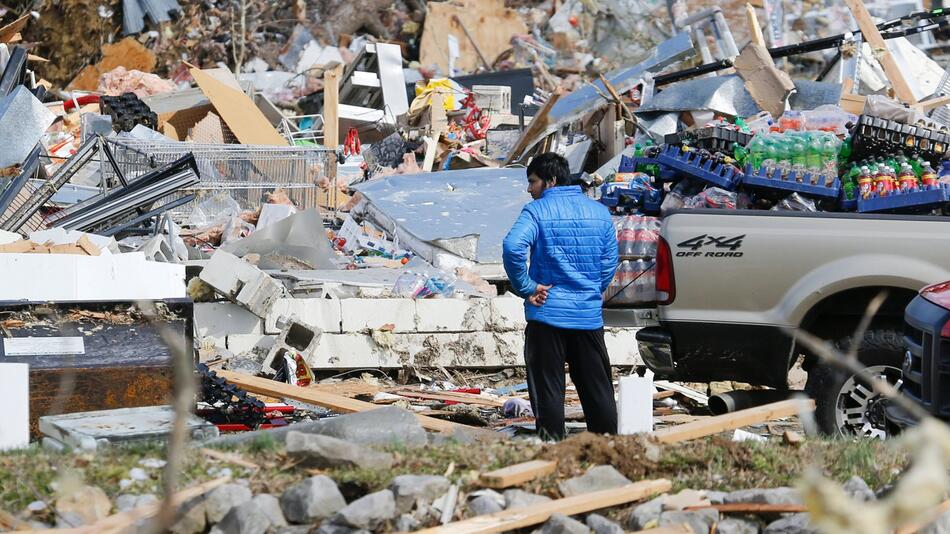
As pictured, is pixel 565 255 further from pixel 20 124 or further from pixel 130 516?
pixel 20 124

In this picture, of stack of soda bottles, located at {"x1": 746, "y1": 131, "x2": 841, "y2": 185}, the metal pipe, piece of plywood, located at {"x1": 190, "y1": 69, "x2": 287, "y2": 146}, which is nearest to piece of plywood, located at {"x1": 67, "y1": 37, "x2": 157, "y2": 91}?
piece of plywood, located at {"x1": 190, "y1": 69, "x2": 287, "y2": 146}

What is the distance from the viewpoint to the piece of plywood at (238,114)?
16.8m

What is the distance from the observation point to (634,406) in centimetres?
589

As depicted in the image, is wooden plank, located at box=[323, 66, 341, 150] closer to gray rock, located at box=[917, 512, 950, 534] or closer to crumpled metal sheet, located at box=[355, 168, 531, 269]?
crumpled metal sheet, located at box=[355, 168, 531, 269]

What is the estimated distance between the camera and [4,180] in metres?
13.2

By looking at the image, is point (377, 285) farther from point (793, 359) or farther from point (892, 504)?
point (892, 504)

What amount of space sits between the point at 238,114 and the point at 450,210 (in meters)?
5.23

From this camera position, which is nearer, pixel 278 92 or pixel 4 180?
pixel 4 180

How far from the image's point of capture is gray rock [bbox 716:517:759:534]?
4348 mm

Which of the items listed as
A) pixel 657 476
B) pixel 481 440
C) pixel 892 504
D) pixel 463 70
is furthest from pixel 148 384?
pixel 463 70

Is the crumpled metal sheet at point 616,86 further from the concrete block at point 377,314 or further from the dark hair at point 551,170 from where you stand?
the dark hair at point 551,170

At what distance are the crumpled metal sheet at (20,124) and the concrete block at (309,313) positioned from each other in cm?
A: 682

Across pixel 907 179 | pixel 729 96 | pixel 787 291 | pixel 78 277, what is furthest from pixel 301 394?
pixel 729 96

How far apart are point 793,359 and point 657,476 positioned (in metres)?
2.15
